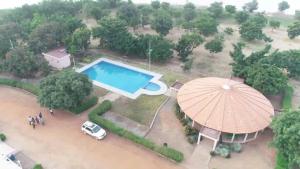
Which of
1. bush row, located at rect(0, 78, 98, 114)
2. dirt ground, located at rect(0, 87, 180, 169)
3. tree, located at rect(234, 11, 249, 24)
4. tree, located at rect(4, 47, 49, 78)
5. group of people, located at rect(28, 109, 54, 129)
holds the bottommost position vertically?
dirt ground, located at rect(0, 87, 180, 169)

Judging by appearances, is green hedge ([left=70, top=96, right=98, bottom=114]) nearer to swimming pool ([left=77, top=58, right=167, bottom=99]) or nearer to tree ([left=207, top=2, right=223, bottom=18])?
swimming pool ([left=77, top=58, right=167, bottom=99])

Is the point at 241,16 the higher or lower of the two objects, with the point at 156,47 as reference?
higher

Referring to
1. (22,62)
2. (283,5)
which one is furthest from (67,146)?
(283,5)

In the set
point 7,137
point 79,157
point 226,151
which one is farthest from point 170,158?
point 7,137

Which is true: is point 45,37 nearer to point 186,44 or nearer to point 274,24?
point 186,44

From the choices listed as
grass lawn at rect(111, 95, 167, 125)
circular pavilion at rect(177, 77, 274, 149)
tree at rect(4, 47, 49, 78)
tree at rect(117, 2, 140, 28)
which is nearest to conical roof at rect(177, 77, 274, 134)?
circular pavilion at rect(177, 77, 274, 149)

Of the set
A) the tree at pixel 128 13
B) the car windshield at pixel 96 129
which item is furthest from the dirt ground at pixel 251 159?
the tree at pixel 128 13

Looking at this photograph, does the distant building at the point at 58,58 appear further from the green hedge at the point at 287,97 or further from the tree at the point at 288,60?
the green hedge at the point at 287,97
